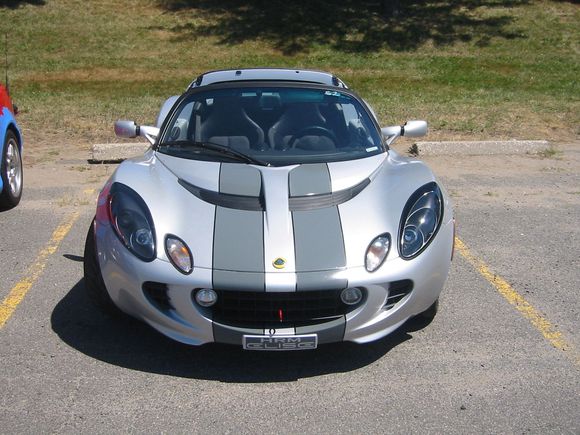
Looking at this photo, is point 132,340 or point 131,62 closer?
point 132,340

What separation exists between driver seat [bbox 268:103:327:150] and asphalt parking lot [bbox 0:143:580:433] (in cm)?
146

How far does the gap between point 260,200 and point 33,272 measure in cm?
214

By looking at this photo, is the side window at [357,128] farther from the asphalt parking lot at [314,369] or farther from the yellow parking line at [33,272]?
the yellow parking line at [33,272]

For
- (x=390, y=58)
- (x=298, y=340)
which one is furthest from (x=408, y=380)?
(x=390, y=58)

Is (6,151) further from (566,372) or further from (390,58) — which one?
(390,58)

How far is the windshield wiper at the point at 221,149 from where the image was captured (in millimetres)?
4809

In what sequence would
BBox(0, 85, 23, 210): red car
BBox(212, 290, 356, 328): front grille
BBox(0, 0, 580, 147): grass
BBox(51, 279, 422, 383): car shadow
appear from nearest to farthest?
BBox(212, 290, 356, 328): front grille → BBox(51, 279, 422, 383): car shadow → BBox(0, 85, 23, 210): red car → BBox(0, 0, 580, 147): grass

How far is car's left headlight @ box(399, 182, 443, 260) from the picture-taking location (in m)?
4.14

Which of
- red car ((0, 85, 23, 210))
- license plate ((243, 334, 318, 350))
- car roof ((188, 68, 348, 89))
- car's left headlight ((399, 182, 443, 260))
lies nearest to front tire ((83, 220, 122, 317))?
license plate ((243, 334, 318, 350))

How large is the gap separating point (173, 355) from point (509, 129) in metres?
8.63

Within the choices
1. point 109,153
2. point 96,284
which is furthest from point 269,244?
point 109,153

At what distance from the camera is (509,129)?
38.4 feet

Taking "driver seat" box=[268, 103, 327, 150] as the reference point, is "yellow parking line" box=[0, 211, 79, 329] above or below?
below

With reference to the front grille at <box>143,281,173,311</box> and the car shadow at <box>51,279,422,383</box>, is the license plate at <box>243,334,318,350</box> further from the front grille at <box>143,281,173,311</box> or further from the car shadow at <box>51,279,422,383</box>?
the front grille at <box>143,281,173,311</box>
